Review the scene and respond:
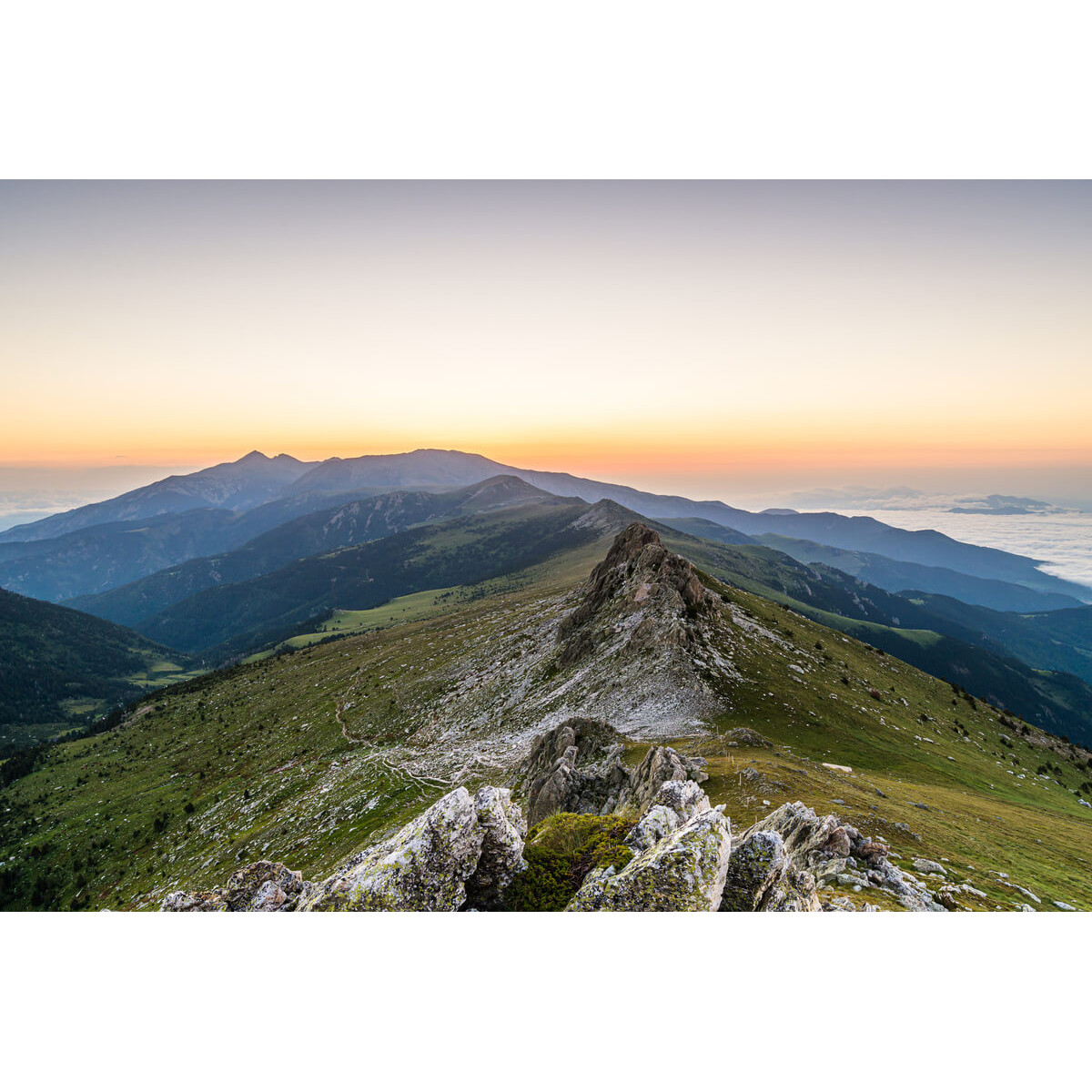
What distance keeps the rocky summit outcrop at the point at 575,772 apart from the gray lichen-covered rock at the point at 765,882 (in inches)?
748

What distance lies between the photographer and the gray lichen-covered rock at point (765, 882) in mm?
12891

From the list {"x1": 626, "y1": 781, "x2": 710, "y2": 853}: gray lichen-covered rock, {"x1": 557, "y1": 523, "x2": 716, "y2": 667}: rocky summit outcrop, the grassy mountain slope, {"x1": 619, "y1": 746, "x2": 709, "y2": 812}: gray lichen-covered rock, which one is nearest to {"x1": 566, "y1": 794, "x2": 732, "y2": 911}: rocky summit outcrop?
{"x1": 626, "y1": 781, "x2": 710, "y2": 853}: gray lichen-covered rock

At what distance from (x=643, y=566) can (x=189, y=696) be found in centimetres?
14996

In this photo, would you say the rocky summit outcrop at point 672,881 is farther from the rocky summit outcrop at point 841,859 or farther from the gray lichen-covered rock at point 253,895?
the gray lichen-covered rock at point 253,895

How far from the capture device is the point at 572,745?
40.7 meters

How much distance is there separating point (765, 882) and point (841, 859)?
7821 mm

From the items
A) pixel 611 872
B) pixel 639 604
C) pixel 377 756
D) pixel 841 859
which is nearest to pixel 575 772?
pixel 841 859

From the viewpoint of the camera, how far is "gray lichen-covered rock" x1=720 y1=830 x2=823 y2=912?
42.3ft

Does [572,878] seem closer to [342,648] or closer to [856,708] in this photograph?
[856,708]

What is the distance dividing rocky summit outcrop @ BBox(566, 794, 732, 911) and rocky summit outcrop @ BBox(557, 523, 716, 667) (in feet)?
152

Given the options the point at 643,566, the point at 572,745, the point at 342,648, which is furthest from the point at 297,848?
the point at 342,648

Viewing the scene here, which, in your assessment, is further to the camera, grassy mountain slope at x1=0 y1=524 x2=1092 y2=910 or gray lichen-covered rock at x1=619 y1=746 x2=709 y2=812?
grassy mountain slope at x1=0 y1=524 x2=1092 y2=910

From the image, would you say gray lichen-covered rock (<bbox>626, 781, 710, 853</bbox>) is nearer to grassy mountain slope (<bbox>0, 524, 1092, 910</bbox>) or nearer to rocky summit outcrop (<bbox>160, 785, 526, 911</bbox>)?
rocky summit outcrop (<bbox>160, 785, 526, 911</bbox>)

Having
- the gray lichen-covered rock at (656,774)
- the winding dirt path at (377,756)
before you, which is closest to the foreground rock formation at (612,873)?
the gray lichen-covered rock at (656,774)
